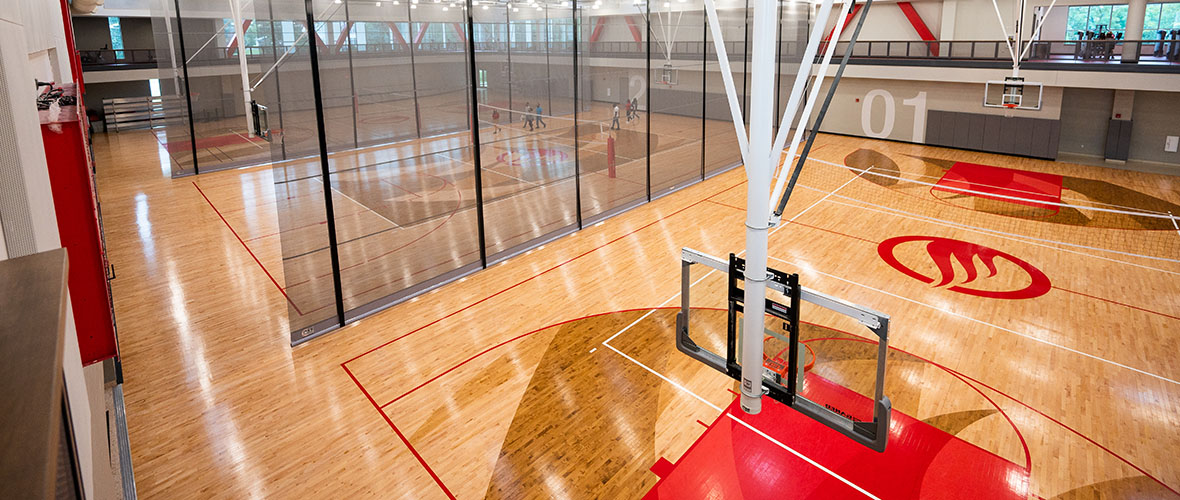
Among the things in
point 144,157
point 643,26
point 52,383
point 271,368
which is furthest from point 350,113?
point 144,157

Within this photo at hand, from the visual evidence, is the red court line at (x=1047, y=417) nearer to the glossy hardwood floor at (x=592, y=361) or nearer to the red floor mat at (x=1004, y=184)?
the glossy hardwood floor at (x=592, y=361)

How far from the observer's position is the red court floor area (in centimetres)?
598

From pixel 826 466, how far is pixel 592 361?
304cm

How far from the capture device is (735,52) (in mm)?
18031

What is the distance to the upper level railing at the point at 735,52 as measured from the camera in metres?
10.5

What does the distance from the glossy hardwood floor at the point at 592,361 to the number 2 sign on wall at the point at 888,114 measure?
910 cm

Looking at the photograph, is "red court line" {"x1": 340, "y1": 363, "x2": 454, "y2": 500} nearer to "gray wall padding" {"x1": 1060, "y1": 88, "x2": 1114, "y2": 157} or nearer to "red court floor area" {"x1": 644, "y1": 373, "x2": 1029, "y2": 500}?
"red court floor area" {"x1": 644, "y1": 373, "x2": 1029, "y2": 500}

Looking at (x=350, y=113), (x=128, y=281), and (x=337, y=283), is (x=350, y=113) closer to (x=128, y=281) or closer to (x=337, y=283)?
(x=337, y=283)

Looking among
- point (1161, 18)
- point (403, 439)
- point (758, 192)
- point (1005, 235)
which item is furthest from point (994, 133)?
point (403, 439)

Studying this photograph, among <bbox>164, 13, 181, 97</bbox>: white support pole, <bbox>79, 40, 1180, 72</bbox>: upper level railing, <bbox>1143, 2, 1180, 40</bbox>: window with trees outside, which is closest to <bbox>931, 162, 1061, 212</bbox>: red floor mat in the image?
<bbox>79, 40, 1180, 72</bbox>: upper level railing

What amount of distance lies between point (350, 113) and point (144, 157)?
1587 cm

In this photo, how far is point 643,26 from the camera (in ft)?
46.3

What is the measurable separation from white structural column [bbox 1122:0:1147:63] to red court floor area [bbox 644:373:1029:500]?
1671 cm

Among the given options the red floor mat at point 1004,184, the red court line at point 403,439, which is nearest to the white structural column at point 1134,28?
the red floor mat at point 1004,184
